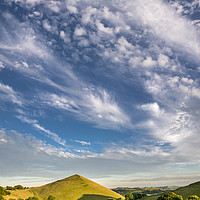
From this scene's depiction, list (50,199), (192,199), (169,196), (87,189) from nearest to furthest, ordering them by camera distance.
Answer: (192,199), (169,196), (50,199), (87,189)

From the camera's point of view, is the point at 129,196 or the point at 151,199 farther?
the point at 129,196

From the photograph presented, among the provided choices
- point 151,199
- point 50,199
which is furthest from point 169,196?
point 50,199

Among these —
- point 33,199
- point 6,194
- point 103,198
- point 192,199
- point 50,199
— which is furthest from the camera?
point 103,198

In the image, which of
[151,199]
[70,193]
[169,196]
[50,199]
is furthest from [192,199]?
[70,193]

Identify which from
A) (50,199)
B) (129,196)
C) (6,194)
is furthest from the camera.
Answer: (129,196)

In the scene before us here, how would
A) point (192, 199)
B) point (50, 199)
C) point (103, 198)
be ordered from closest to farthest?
point (192, 199)
point (50, 199)
point (103, 198)

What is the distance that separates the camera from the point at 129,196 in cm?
15238

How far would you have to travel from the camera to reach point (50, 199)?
143m

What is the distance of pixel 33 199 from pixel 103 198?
8430cm

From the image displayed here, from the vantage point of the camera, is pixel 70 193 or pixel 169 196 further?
pixel 70 193

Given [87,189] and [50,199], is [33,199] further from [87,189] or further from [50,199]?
[87,189]

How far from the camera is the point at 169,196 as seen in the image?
81750mm

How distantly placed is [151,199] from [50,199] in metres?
83.0

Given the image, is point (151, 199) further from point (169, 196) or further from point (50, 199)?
point (50, 199)
